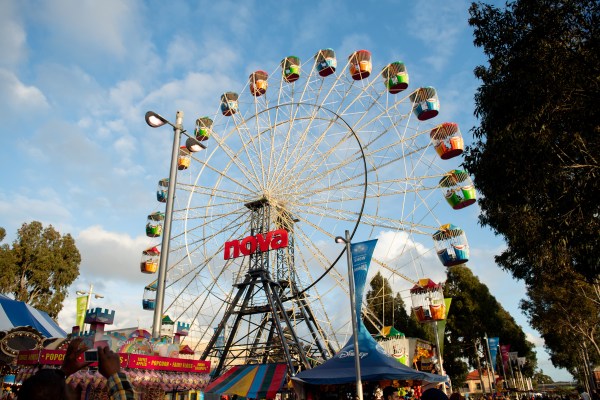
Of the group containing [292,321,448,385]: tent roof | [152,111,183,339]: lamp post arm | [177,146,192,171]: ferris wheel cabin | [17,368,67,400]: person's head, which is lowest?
[17,368,67,400]: person's head

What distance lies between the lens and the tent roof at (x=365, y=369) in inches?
534

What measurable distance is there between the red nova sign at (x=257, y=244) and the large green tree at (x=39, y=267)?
12154 millimetres

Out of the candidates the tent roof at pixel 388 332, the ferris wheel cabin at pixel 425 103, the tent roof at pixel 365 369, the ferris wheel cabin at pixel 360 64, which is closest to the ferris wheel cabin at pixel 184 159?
the ferris wheel cabin at pixel 360 64

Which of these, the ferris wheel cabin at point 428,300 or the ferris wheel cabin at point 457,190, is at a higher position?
the ferris wheel cabin at point 457,190

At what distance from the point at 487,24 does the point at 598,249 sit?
652 centimetres

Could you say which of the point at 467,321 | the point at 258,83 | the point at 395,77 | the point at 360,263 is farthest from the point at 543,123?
the point at 467,321

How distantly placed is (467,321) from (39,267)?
1389 inches

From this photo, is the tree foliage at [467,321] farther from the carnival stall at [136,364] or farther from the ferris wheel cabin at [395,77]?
the carnival stall at [136,364]

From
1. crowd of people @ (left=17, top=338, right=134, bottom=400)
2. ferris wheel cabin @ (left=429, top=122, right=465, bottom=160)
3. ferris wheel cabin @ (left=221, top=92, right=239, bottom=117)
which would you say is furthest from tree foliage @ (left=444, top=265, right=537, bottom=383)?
crowd of people @ (left=17, top=338, right=134, bottom=400)

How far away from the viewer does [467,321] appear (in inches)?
1624

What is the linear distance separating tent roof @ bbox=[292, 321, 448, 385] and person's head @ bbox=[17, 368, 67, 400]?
12.3 meters

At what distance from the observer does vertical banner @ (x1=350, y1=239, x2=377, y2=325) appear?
1425 centimetres

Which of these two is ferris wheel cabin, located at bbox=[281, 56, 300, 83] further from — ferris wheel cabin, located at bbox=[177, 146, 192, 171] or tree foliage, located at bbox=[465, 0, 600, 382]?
tree foliage, located at bbox=[465, 0, 600, 382]

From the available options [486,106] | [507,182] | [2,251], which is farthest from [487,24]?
[2,251]
